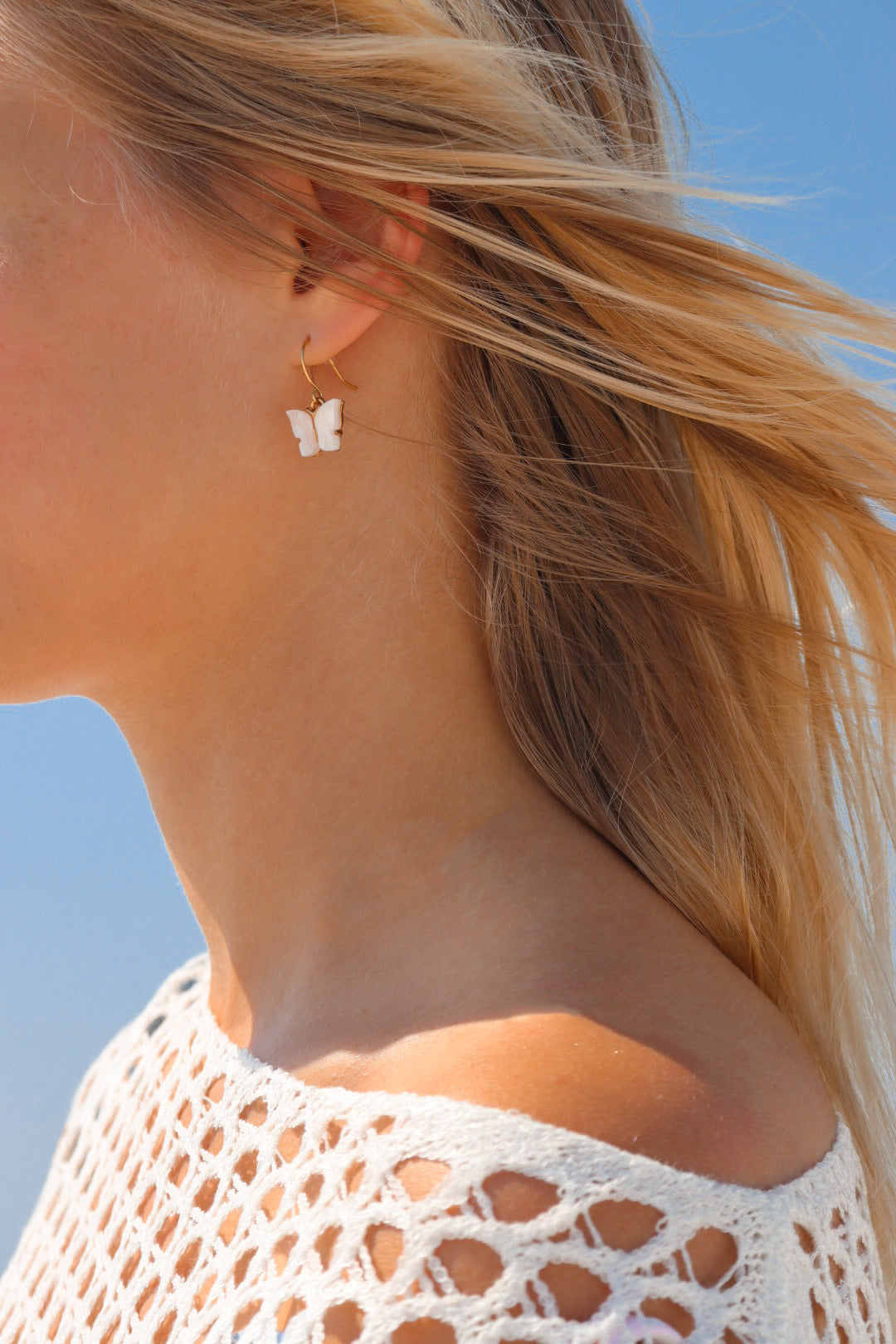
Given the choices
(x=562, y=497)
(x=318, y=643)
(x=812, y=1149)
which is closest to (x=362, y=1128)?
(x=812, y=1149)

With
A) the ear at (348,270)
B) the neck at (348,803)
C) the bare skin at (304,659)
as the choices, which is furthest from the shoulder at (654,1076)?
the ear at (348,270)

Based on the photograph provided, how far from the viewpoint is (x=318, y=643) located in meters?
1.46

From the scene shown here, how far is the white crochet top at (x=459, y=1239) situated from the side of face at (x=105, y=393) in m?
0.57

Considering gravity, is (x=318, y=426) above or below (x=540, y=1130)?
above

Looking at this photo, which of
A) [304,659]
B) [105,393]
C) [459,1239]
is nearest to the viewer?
[459,1239]

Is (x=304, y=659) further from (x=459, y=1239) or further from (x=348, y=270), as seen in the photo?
(x=459, y=1239)

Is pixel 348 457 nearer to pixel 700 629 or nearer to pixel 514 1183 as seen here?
pixel 700 629

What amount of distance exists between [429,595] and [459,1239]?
0.71 metres

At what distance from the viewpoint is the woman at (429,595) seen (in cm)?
122

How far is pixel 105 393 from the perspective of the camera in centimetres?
134

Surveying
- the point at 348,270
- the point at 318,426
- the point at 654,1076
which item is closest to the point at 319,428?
the point at 318,426

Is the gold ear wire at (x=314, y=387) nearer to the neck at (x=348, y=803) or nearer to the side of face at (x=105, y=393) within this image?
the side of face at (x=105, y=393)

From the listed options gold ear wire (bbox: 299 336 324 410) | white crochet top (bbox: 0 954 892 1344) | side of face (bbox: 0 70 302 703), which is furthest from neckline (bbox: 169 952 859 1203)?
gold ear wire (bbox: 299 336 324 410)

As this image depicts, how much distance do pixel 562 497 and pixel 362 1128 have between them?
2.46 ft
